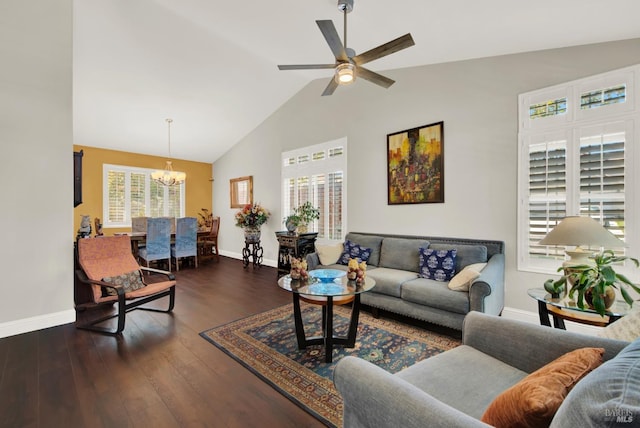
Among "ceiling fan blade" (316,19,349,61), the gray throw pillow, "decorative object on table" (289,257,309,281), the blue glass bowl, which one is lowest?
the blue glass bowl

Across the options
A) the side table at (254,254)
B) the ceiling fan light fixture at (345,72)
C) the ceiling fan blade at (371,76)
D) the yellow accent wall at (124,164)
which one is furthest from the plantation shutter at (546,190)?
the yellow accent wall at (124,164)

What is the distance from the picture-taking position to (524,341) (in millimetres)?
1510

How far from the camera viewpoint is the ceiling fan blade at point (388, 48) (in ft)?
7.30

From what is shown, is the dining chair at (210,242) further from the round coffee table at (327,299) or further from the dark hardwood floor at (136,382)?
the round coffee table at (327,299)

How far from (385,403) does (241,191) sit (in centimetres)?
686

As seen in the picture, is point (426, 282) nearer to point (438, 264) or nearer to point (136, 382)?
point (438, 264)

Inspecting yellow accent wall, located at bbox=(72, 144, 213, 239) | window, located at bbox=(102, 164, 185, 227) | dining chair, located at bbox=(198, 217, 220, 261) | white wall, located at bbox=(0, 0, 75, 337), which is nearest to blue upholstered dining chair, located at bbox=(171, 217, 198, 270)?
dining chair, located at bbox=(198, 217, 220, 261)

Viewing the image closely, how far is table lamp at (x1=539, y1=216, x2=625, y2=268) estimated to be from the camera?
84.0 inches

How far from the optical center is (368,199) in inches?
183

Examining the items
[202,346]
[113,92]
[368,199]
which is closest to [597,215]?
[368,199]

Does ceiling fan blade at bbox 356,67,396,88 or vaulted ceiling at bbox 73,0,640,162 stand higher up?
vaulted ceiling at bbox 73,0,640,162

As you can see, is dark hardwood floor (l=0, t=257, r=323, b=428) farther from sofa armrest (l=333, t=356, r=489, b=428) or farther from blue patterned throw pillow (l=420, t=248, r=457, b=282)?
blue patterned throw pillow (l=420, t=248, r=457, b=282)

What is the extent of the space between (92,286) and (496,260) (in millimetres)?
4453

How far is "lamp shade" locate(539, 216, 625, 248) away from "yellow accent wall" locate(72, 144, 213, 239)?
8.14 m
